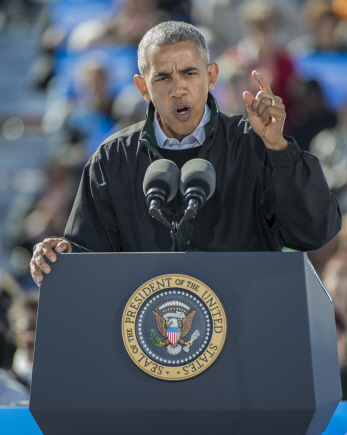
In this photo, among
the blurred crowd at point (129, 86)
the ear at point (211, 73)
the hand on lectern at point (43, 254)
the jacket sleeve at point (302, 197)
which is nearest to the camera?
the hand on lectern at point (43, 254)

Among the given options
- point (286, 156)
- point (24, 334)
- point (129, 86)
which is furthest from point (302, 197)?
point (129, 86)

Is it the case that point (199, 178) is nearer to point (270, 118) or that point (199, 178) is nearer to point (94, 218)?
point (270, 118)

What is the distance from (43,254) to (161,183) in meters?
0.29

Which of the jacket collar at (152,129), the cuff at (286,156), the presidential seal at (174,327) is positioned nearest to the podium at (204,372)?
the presidential seal at (174,327)

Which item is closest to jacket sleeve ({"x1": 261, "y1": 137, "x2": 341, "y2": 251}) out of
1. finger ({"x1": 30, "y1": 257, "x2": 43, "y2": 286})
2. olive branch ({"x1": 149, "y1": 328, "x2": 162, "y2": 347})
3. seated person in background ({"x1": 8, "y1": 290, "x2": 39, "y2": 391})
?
olive branch ({"x1": 149, "y1": 328, "x2": 162, "y2": 347})

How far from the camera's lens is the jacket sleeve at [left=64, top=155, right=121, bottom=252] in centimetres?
175

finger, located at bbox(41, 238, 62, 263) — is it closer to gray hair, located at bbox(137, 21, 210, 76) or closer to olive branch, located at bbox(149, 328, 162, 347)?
olive branch, located at bbox(149, 328, 162, 347)

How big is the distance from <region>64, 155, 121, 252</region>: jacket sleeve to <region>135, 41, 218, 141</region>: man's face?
251 mm

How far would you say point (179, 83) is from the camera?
172cm

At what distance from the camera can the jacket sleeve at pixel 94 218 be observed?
68.7 inches

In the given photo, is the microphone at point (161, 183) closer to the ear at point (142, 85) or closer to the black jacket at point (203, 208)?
the black jacket at point (203, 208)

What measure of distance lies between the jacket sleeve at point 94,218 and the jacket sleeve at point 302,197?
51 cm

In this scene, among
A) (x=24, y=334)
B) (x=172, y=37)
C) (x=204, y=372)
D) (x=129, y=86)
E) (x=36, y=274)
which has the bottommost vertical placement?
(x=24, y=334)

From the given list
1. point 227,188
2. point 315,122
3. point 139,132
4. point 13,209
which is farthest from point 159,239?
point 13,209
